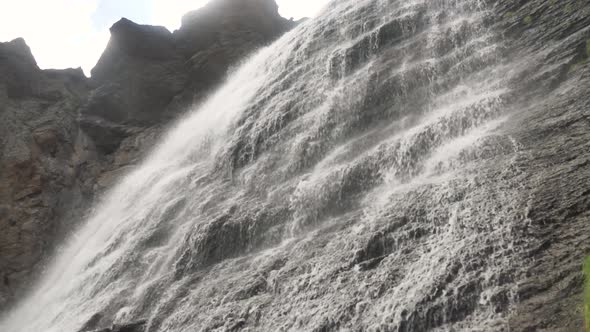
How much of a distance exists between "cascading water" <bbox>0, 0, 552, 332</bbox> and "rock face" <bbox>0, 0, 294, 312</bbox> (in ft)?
17.6

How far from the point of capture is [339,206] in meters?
14.9

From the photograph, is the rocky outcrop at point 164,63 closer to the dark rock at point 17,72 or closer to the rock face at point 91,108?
the rock face at point 91,108

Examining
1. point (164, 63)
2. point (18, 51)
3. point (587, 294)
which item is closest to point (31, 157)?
point (18, 51)

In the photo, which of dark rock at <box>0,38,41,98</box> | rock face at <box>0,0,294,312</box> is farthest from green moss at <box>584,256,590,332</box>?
dark rock at <box>0,38,41,98</box>

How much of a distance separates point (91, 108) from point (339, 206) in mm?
30070

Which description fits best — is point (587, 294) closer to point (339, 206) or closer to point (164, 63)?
point (339, 206)

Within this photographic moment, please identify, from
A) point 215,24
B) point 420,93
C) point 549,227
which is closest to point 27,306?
point 420,93

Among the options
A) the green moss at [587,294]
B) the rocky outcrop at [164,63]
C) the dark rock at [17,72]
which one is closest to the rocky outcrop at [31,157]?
the dark rock at [17,72]

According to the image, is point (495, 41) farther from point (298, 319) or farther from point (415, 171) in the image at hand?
point (298, 319)

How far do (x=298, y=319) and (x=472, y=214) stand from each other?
415cm

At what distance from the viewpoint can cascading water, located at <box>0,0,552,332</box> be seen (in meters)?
10.8

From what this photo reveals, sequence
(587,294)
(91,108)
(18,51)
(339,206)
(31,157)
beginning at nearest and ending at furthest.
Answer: (587,294)
(339,206)
(31,157)
(91,108)
(18,51)

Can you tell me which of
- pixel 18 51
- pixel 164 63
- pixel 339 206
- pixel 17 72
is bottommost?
pixel 339 206

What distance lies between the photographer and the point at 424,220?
39.3ft
